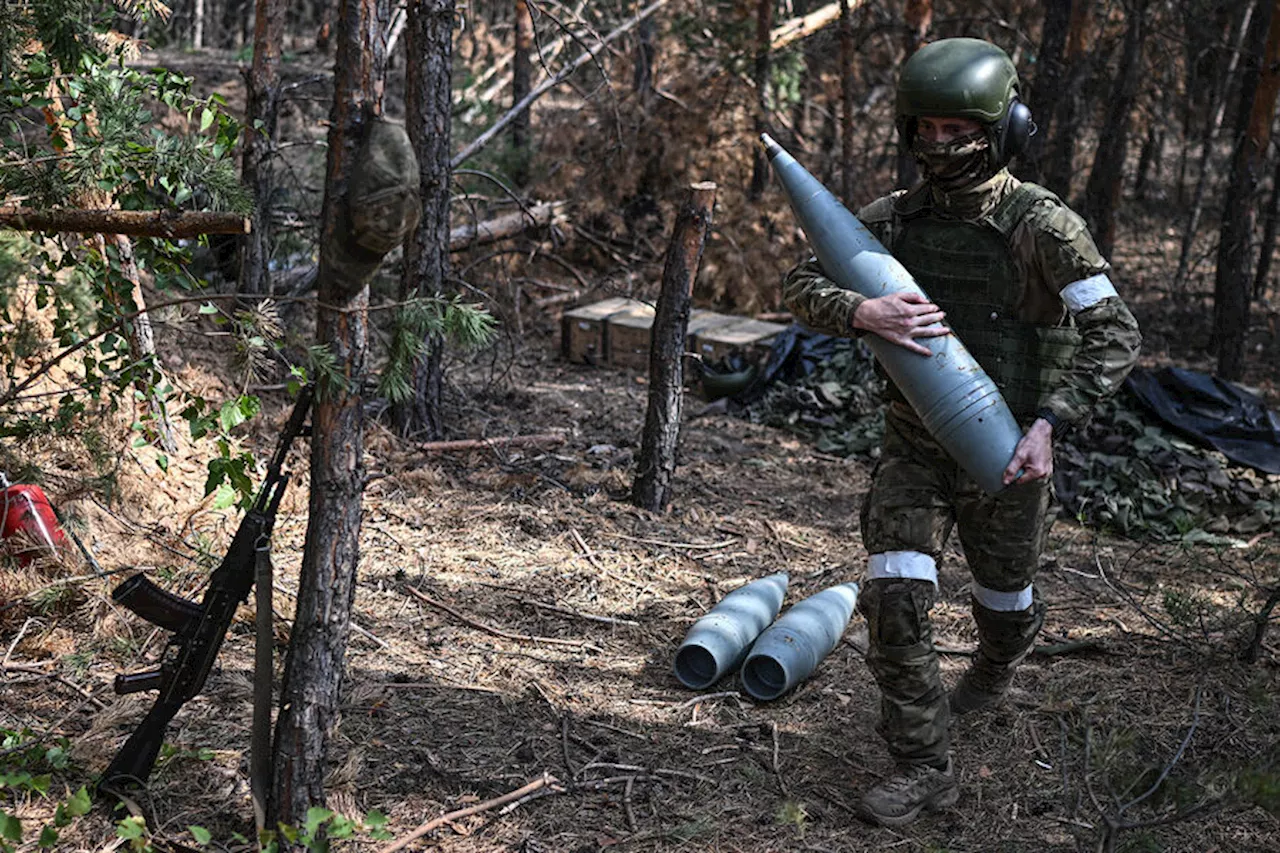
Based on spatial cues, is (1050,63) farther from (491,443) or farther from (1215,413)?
(491,443)

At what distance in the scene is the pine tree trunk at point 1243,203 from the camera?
30.2ft

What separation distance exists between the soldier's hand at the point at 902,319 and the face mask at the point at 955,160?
15.5 inches

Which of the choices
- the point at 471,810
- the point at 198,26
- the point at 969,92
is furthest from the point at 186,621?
the point at 198,26

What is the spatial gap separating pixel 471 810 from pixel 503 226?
7.14 meters

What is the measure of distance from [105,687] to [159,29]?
13.9 meters

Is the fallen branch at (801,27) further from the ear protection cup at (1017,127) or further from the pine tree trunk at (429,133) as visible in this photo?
the ear protection cup at (1017,127)

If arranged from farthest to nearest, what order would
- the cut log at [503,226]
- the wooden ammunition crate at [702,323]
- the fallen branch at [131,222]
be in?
Result: the wooden ammunition crate at [702,323] → the cut log at [503,226] → the fallen branch at [131,222]

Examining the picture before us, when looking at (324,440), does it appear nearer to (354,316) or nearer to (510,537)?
(354,316)

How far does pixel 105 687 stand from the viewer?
3.95m

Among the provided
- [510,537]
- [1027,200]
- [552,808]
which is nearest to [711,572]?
[510,537]

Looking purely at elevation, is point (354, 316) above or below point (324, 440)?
above

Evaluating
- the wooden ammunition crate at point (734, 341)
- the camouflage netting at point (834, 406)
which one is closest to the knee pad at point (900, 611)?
the camouflage netting at point (834, 406)

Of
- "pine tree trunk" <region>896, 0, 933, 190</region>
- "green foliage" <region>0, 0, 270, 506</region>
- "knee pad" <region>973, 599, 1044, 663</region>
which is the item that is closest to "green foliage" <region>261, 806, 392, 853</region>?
"green foliage" <region>0, 0, 270, 506</region>

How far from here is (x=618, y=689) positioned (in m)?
4.38
